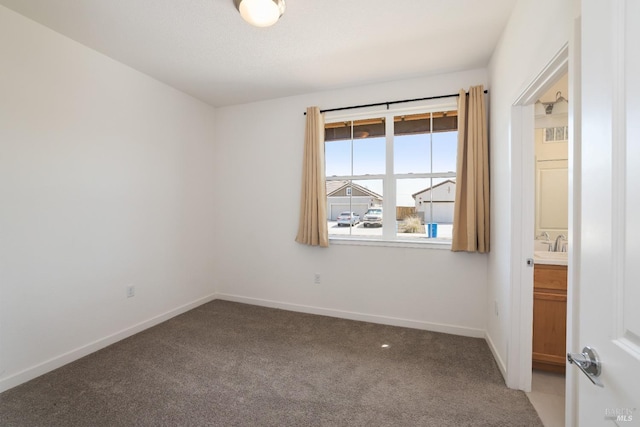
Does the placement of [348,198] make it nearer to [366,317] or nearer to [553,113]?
[366,317]

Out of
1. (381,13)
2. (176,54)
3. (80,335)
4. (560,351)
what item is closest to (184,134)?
(176,54)

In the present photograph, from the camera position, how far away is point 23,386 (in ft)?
6.66

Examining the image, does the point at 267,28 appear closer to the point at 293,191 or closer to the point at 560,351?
the point at 293,191

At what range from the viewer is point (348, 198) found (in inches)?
135

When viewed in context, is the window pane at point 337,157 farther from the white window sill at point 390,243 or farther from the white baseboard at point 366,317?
the white baseboard at point 366,317

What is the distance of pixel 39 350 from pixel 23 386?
0.24 metres

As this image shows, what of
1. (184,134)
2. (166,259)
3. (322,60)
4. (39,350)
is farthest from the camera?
(184,134)

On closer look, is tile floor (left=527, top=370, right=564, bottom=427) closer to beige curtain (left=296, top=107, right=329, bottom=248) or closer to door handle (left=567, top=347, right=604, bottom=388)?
door handle (left=567, top=347, right=604, bottom=388)

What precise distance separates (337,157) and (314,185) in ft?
1.62

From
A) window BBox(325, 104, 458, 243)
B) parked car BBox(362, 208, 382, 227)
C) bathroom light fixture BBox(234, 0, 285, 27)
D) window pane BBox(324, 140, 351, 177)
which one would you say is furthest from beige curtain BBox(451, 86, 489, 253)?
bathroom light fixture BBox(234, 0, 285, 27)

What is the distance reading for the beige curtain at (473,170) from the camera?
2646mm

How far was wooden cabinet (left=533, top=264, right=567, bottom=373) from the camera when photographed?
2.09 m

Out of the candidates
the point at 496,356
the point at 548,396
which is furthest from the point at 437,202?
the point at 548,396

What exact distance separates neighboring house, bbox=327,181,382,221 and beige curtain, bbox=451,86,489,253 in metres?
0.91
